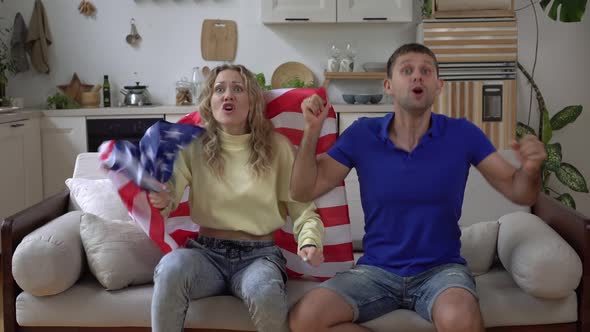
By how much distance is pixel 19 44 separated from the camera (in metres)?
5.75

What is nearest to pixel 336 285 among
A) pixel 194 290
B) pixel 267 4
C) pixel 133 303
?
pixel 194 290

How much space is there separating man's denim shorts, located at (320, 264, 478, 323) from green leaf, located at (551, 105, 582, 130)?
11.0ft

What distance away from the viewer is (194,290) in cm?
247

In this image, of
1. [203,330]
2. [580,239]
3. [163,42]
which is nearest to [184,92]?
[163,42]

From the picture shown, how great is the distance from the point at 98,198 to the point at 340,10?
2985 mm

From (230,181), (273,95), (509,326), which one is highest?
(273,95)

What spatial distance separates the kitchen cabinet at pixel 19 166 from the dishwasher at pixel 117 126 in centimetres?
36

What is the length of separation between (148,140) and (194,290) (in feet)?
1.64

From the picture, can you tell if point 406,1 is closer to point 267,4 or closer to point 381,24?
point 381,24

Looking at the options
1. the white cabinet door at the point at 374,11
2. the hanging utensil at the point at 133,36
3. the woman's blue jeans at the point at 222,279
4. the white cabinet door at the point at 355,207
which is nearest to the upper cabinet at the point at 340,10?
the white cabinet door at the point at 374,11

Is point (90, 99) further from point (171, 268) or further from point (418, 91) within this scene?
point (418, 91)

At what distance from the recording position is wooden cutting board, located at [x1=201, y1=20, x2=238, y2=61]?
5.86m

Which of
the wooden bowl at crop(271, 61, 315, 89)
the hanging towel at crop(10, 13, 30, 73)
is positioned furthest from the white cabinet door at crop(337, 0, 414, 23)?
the hanging towel at crop(10, 13, 30, 73)

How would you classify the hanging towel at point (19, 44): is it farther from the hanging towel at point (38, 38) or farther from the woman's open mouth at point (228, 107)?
the woman's open mouth at point (228, 107)
